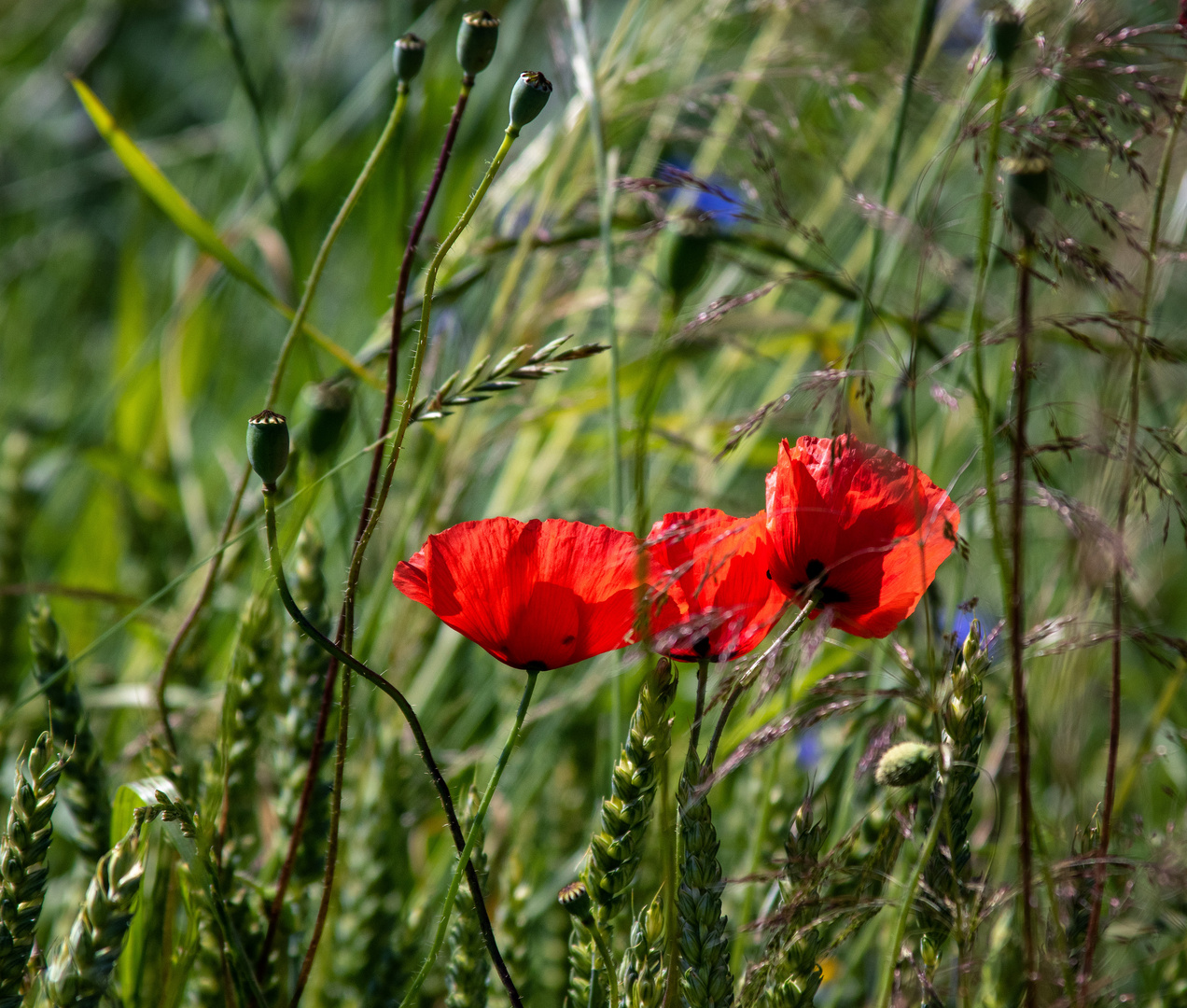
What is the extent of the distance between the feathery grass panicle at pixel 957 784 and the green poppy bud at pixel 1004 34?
252 mm

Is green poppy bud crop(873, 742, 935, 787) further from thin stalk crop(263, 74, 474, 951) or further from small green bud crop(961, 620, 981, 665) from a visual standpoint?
thin stalk crop(263, 74, 474, 951)

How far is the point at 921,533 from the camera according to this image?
0.44 m

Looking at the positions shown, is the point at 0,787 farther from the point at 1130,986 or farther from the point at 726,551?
the point at 1130,986

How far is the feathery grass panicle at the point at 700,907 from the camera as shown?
469mm

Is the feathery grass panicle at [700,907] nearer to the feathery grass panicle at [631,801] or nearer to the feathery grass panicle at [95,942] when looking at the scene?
the feathery grass panicle at [631,801]

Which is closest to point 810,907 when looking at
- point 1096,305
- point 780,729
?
point 780,729

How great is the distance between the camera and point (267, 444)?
1.46ft

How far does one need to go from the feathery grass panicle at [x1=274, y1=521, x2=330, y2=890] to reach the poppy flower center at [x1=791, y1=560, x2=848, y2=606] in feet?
1.00

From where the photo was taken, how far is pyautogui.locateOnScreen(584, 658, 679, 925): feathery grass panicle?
0.47 m

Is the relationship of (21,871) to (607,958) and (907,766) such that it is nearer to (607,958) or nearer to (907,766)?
(607,958)

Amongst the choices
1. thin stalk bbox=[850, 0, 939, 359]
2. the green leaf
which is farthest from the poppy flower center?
the green leaf

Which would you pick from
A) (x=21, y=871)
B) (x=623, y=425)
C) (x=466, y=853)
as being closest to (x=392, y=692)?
(x=466, y=853)

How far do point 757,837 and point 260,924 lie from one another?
0.29 m

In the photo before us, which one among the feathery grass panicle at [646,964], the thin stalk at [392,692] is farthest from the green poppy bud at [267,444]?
the feathery grass panicle at [646,964]
